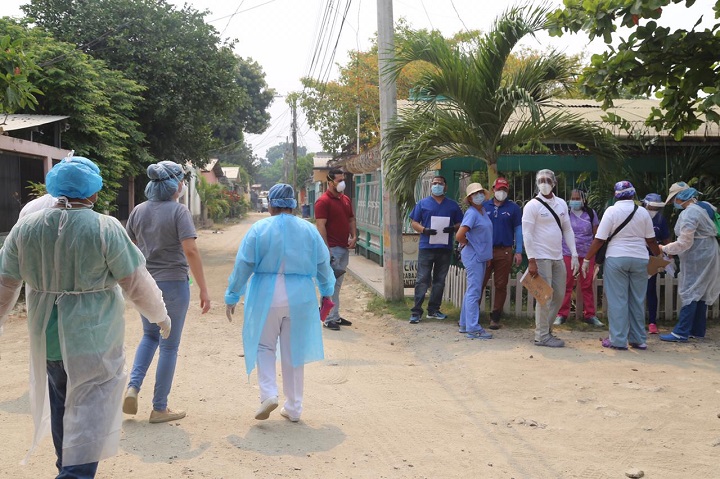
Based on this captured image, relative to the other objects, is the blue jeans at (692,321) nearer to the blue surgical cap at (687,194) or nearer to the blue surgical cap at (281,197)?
the blue surgical cap at (687,194)

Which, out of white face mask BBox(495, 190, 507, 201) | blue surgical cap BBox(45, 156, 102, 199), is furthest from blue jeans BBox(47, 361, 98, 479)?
white face mask BBox(495, 190, 507, 201)

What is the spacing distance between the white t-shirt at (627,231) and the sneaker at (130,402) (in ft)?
16.2

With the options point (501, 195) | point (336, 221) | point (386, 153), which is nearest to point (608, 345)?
point (501, 195)

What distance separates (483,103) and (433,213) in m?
1.56

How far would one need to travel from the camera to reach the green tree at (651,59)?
22.4 ft

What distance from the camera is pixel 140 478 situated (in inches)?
159

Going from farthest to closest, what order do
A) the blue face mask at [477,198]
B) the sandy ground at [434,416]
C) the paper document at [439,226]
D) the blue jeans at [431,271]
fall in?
1. the blue jeans at [431,271]
2. the paper document at [439,226]
3. the blue face mask at [477,198]
4. the sandy ground at [434,416]

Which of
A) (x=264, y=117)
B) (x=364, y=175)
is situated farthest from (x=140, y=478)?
(x=264, y=117)

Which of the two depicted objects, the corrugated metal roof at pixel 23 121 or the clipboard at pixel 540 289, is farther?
the corrugated metal roof at pixel 23 121

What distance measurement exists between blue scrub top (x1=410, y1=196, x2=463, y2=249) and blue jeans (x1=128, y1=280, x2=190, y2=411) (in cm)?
445

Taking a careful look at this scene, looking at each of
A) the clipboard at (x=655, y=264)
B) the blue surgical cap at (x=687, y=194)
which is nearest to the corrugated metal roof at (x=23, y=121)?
the clipboard at (x=655, y=264)

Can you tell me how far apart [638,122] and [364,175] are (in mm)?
9456

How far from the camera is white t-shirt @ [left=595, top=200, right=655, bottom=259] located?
7.37 metres

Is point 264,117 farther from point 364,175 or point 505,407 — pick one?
point 505,407
